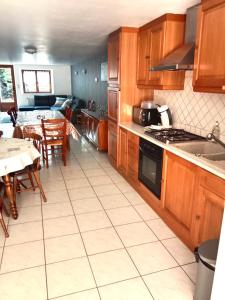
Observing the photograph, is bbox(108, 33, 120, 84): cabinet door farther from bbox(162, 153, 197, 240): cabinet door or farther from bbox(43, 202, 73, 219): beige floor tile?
bbox(43, 202, 73, 219): beige floor tile

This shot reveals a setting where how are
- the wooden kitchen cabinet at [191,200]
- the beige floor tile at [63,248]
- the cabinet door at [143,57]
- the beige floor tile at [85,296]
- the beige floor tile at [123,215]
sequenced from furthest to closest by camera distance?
the cabinet door at [143,57] → the beige floor tile at [123,215] → the beige floor tile at [63,248] → the wooden kitchen cabinet at [191,200] → the beige floor tile at [85,296]

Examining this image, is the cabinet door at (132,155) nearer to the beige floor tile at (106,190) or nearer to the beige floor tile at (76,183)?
the beige floor tile at (106,190)

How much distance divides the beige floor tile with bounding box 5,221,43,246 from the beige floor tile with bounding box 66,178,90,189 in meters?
0.99

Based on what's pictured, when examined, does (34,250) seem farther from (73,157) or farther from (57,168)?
(73,157)

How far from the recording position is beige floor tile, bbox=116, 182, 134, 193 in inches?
135

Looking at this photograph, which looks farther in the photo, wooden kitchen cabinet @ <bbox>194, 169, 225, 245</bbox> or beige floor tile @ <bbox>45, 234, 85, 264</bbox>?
beige floor tile @ <bbox>45, 234, 85, 264</bbox>

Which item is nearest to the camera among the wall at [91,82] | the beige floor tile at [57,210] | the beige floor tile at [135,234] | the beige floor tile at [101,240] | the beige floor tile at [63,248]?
the beige floor tile at [63,248]

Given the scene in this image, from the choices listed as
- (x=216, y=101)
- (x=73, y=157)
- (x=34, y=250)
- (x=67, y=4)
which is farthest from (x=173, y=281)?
(x=73, y=157)

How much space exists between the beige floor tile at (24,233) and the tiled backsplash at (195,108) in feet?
6.80

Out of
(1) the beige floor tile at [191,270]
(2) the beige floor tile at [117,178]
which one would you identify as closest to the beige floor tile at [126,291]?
(1) the beige floor tile at [191,270]

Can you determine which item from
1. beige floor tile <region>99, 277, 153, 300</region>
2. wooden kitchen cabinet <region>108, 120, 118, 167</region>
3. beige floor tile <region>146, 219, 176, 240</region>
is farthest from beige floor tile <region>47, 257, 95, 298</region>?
wooden kitchen cabinet <region>108, 120, 118, 167</region>

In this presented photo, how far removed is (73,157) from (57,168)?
0.69 m

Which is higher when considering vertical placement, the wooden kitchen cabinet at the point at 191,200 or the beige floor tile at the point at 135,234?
the wooden kitchen cabinet at the point at 191,200

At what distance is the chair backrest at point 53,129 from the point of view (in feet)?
13.9
